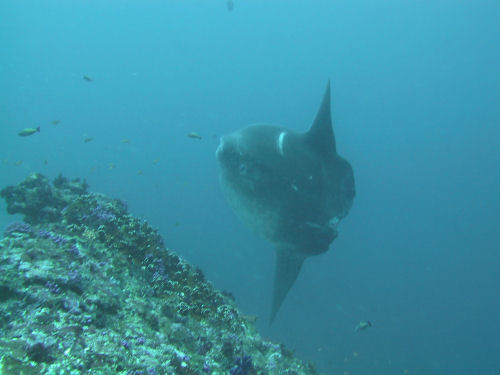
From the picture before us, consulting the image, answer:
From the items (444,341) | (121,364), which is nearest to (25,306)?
(121,364)

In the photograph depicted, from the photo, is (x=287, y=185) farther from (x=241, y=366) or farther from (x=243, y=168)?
(x=241, y=366)

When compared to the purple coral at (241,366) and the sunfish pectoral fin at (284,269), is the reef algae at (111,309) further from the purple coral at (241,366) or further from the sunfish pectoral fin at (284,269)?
the sunfish pectoral fin at (284,269)

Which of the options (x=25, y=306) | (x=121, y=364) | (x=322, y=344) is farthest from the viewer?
(x=322, y=344)

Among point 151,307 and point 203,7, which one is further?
point 203,7

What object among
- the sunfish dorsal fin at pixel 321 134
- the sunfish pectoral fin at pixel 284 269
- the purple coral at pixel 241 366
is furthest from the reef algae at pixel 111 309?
the sunfish dorsal fin at pixel 321 134

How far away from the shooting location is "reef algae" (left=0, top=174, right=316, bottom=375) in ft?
8.20

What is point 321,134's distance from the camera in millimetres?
8188

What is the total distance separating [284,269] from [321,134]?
3516 millimetres

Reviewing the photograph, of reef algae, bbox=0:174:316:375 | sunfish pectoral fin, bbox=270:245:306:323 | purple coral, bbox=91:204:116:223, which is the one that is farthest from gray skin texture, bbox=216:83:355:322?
purple coral, bbox=91:204:116:223

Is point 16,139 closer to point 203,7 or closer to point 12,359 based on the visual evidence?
point 12,359

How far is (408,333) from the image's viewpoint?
36.8 metres

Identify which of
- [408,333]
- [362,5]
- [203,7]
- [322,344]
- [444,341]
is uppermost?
[362,5]

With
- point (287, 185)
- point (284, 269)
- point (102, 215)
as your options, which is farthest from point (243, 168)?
point (102, 215)

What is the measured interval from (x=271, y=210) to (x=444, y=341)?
48.9 m
